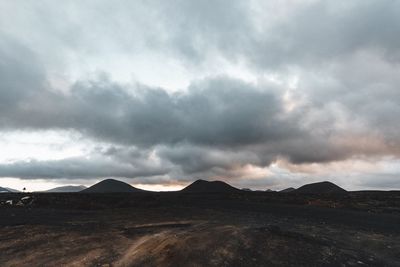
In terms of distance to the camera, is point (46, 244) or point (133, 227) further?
point (133, 227)

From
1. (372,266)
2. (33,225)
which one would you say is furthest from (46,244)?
(372,266)

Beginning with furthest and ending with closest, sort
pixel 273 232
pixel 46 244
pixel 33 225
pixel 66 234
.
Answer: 1. pixel 33 225
2. pixel 66 234
3. pixel 46 244
4. pixel 273 232

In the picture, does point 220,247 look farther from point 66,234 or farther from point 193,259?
point 66,234

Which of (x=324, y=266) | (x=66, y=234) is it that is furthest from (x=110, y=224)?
(x=324, y=266)

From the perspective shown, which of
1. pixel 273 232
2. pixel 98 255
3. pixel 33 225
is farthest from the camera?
pixel 33 225

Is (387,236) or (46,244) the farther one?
(387,236)

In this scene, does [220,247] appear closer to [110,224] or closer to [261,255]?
[261,255]

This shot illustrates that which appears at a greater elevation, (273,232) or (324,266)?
(273,232)

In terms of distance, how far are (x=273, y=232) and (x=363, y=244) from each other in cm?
744

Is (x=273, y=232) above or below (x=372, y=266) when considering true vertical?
above

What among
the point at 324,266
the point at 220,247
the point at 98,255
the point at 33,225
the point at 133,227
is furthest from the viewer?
the point at 33,225

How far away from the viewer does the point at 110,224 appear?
36.3 m

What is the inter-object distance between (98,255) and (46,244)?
241 inches

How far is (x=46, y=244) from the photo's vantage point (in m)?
26.7
